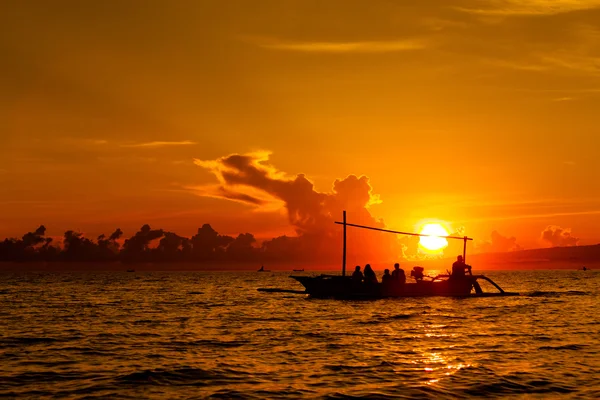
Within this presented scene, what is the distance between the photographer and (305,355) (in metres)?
27.6

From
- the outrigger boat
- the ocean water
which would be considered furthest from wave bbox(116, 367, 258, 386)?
the outrigger boat

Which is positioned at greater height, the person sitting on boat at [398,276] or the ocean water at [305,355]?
the person sitting on boat at [398,276]

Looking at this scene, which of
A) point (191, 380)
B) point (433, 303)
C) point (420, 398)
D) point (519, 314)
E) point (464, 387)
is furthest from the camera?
point (433, 303)

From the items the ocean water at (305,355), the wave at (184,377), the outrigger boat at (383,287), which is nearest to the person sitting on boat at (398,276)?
the outrigger boat at (383,287)

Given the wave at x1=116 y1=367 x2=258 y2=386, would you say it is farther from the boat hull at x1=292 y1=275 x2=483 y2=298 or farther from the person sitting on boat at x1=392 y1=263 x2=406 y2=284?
the person sitting on boat at x1=392 y1=263 x2=406 y2=284

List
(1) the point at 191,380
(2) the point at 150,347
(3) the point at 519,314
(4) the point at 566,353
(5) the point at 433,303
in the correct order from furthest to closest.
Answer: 1. (5) the point at 433,303
2. (3) the point at 519,314
3. (2) the point at 150,347
4. (4) the point at 566,353
5. (1) the point at 191,380

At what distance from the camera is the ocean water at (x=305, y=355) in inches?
821

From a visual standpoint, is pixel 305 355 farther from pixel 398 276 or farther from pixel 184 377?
pixel 398 276

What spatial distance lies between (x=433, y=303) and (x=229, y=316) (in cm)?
1984

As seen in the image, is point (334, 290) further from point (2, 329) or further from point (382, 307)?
point (2, 329)

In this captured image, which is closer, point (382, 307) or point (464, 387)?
point (464, 387)

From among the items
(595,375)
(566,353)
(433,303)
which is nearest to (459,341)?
(566,353)

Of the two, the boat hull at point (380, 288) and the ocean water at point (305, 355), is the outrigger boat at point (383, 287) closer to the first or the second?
the boat hull at point (380, 288)

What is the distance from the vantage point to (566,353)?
28.2m
